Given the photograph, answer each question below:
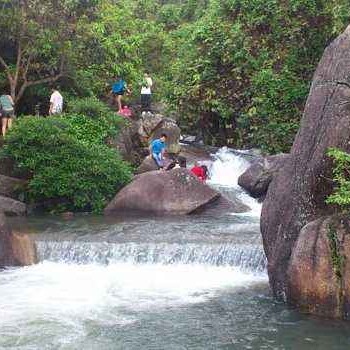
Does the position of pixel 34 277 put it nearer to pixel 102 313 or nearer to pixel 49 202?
pixel 102 313

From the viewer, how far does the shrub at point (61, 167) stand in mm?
19688

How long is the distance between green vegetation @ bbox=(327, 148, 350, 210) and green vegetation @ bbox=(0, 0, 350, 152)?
1084 centimetres

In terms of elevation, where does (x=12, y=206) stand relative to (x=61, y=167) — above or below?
below

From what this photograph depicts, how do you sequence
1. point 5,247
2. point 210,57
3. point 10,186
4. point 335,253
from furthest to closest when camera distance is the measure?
point 210,57 < point 10,186 < point 5,247 < point 335,253

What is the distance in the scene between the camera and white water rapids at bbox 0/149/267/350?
34.0ft

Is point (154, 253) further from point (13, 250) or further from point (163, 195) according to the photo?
point (163, 195)

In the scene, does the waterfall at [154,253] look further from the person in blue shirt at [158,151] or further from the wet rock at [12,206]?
the person in blue shirt at [158,151]

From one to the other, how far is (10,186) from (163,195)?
4.32 metres

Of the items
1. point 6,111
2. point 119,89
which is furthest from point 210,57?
point 6,111

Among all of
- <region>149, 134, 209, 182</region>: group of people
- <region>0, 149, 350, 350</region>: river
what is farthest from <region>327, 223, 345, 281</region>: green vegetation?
<region>149, 134, 209, 182</region>: group of people

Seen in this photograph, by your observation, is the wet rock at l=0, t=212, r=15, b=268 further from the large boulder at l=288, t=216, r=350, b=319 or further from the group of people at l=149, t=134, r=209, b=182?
the group of people at l=149, t=134, r=209, b=182

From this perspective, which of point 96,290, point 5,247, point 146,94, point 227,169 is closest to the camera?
point 96,290

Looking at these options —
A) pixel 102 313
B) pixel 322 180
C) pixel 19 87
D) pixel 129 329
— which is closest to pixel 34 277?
pixel 102 313

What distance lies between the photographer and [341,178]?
10.9 m
